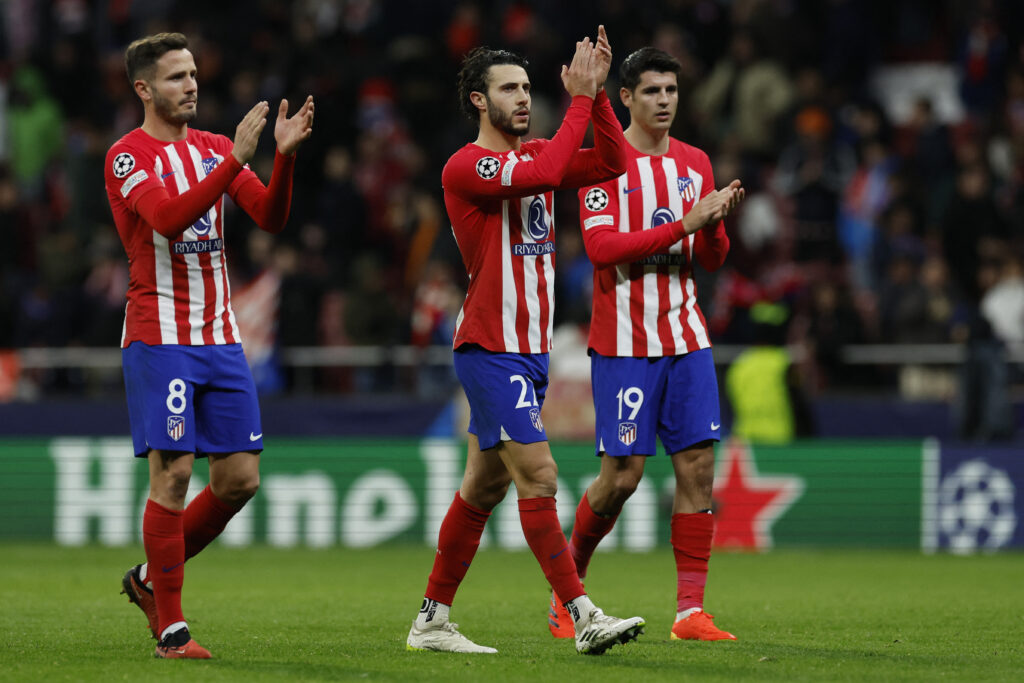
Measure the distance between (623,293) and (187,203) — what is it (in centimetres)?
231

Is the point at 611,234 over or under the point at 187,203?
under

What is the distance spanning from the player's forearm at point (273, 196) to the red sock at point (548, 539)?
1.66 metres

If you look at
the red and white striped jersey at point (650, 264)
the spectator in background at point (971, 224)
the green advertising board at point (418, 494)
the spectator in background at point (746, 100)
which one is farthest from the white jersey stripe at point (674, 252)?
the spectator in background at point (746, 100)


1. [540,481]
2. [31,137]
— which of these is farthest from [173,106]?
[31,137]

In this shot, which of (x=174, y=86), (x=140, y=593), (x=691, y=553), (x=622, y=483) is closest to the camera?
(x=174, y=86)

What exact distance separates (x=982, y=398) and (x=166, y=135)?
9451mm

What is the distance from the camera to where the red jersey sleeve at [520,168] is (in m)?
6.89

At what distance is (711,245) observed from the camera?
7930mm

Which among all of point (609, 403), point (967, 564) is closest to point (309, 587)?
point (609, 403)

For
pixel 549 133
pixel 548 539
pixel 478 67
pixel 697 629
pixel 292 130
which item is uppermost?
pixel 549 133

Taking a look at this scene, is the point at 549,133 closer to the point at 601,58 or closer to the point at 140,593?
the point at 601,58

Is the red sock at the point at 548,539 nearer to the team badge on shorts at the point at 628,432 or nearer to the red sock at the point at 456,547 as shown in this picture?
the red sock at the point at 456,547

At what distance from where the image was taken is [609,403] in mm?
7934

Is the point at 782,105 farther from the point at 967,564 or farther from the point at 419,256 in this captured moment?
the point at 967,564
